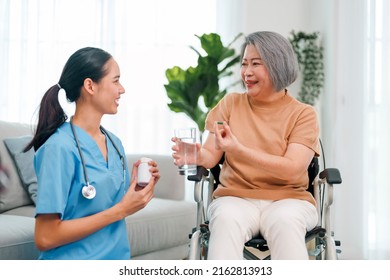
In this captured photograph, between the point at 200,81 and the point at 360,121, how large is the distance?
1.09m

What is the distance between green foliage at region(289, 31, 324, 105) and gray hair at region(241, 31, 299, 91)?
2.23 meters

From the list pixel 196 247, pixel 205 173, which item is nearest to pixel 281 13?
pixel 205 173

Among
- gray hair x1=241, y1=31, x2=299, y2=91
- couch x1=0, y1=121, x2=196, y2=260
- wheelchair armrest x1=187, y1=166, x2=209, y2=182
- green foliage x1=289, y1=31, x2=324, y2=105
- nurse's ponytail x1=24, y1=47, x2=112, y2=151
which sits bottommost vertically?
couch x1=0, y1=121, x2=196, y2=260

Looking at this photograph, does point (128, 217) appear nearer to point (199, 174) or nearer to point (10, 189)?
point (10, 189)

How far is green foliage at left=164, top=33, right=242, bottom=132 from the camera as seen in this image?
13.1 ft

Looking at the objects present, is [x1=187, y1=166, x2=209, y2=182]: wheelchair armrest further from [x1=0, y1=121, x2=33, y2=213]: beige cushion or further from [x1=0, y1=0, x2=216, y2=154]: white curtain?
[x1=0, y1=0, x2=216, y2=154]: white curtain

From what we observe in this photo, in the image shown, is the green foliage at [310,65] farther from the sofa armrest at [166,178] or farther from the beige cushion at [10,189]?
the beige cushion at [10,189]

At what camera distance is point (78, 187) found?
1.62m

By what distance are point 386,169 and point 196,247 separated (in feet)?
6.72

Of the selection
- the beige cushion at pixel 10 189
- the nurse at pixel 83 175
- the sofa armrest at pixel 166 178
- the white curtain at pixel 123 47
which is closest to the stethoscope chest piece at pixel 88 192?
the nurse at pixel 83 175

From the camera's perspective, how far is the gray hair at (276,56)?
6.55ft

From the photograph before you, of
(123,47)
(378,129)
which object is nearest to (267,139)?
(378,129)

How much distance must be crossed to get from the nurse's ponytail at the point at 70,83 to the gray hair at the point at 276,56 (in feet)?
1.89

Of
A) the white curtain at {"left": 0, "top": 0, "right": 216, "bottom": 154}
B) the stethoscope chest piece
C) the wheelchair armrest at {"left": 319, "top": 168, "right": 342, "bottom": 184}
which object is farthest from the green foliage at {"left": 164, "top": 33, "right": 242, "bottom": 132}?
the stethoscope chest piece
